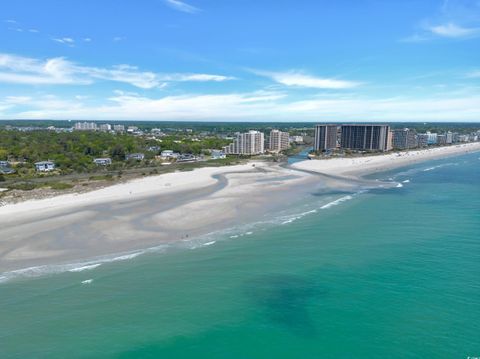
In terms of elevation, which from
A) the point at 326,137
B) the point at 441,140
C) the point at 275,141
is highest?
the point at 326,137

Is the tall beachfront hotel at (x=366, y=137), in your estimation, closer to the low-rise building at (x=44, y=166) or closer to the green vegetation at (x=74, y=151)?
the green vegetation at (x=74, y=151)

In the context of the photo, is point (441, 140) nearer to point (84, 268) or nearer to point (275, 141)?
point (275, 141)

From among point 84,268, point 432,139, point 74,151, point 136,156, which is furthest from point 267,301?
point 432,139

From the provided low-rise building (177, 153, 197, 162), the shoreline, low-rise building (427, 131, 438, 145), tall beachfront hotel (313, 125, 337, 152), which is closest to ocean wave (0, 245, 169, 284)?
the shoreline

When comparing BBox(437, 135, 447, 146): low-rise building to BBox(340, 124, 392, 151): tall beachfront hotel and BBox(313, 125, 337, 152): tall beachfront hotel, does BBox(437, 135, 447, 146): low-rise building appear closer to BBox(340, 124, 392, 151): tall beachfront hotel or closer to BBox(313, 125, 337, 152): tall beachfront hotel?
BBox(340, 124, 392, 151): tall beachfront hotel

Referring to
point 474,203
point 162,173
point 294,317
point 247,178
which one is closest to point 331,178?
point 247,178

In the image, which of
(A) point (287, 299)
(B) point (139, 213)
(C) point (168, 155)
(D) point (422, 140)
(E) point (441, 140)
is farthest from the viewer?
(E) point (441, 140)

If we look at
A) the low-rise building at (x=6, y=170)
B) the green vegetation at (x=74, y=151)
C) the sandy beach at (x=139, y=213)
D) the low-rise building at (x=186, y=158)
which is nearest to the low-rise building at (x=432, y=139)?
the green vegetation at (x=74, y=151)

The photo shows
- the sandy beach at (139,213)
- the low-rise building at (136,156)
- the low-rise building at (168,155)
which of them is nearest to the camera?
the sandy beach at (139,213)
